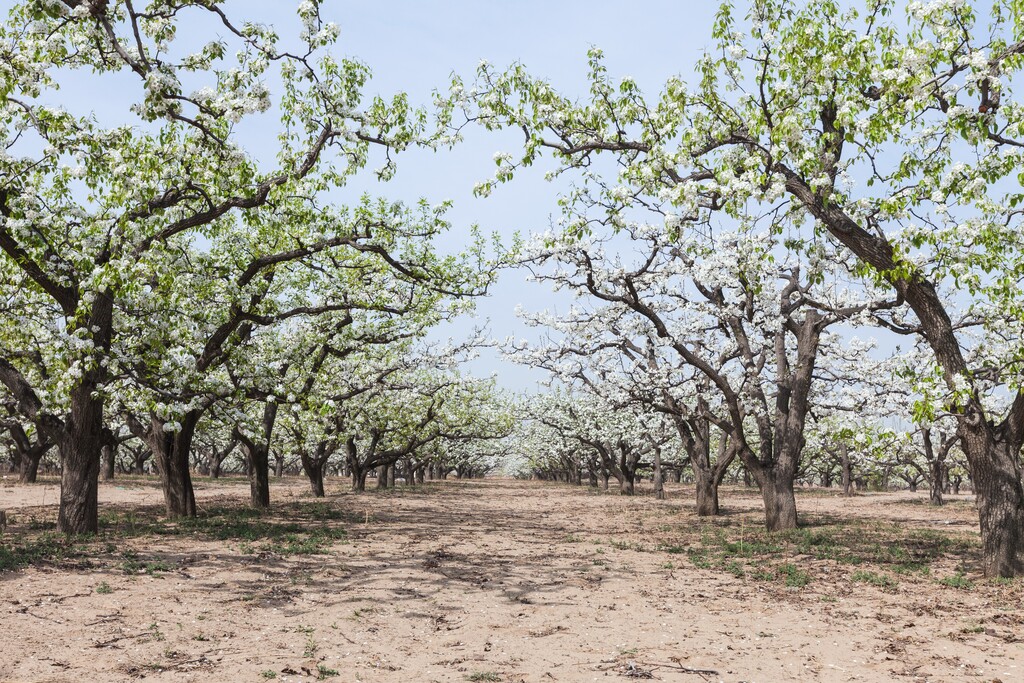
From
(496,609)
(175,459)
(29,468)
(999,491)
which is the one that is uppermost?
(175,459)

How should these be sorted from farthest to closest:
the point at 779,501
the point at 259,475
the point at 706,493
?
the point at 706,493 < the point at 259,475 < the point at 779,501

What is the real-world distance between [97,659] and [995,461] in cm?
1413

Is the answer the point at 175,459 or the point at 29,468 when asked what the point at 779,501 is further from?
the point at 29,468

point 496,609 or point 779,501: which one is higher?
point 779,501

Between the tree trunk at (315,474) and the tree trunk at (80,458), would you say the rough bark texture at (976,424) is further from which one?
the tree trunk at (315,474)

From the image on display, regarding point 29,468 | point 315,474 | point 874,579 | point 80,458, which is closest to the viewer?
point 874,579

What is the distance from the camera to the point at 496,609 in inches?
441

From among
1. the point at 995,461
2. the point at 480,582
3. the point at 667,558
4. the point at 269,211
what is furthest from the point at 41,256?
the point at 995,461

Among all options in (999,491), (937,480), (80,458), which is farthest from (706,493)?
(80,458)

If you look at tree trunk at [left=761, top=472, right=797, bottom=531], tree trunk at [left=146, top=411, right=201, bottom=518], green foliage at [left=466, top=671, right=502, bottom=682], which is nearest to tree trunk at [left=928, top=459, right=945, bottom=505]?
tree trunk at [left=761, top=472, right=797, bottom=531]

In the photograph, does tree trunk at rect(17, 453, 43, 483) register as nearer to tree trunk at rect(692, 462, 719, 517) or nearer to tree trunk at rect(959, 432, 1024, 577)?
tree trunk at rect(692, 462, 719, 517)

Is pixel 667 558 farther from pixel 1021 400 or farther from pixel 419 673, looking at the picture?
pixel 419 673

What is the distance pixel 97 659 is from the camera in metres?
8.01

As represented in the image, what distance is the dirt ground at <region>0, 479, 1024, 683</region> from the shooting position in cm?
812
